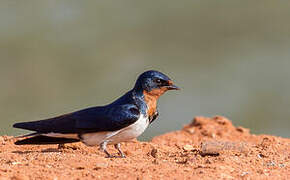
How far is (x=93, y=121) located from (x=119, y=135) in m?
0.32

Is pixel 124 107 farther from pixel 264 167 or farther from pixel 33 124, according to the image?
pixel 264 167

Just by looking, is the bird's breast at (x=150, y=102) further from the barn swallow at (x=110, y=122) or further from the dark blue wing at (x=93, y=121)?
the dark blue wing at (x=93, y=121)

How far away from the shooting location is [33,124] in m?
7.53

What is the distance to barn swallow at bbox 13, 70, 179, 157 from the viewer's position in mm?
7203

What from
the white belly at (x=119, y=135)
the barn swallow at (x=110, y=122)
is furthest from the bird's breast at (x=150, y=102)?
the white belly at (x=119, y=135)

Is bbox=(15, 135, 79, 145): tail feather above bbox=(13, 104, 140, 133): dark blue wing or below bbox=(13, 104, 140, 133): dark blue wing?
below

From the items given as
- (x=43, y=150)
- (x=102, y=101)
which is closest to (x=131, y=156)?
(x=43, y=150)

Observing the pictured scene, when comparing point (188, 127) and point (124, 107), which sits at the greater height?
point (124, 107)

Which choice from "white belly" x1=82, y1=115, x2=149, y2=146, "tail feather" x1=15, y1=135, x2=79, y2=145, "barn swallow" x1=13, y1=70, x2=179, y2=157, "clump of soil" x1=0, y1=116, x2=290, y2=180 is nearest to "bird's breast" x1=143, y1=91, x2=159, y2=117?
"barn swallow" x1=13, y1=70, x2=179, y2=157

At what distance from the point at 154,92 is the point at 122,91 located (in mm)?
8455

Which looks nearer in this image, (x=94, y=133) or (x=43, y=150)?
(x=94, y=133)

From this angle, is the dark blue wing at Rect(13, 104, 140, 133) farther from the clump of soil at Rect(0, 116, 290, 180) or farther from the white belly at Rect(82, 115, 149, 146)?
the clump of soil at Rect(0, 116, 290, 180)

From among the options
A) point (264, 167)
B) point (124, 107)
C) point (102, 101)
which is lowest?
point (102, 101)

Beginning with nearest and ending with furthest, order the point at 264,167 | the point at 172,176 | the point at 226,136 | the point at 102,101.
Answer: the point at 172,176 < the point at 264,167 < the point at 226,136 < the point at 102,101
